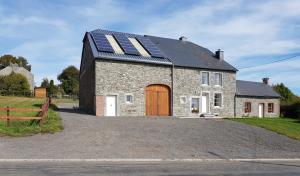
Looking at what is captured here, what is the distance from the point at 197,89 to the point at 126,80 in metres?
7.46

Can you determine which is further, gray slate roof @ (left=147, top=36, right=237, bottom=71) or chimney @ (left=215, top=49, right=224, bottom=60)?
chimney @ (left=215, top=49, right=224, bottom=60)

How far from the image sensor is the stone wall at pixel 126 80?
29281 millimetres

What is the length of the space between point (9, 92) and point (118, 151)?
49610 millimetres

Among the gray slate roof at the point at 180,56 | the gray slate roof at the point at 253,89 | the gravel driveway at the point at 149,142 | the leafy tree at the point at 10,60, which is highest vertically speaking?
the leafy tree at the point at 10,60

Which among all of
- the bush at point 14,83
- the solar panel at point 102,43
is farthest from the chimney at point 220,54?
the bush at point 14,83

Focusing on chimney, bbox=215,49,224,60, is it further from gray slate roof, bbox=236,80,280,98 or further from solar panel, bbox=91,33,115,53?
solar panel, bbox=91,33,115,53

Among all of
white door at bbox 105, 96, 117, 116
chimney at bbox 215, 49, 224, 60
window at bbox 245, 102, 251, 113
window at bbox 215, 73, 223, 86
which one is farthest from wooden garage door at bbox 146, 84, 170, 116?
window at bbox 245, 102, 251, 113

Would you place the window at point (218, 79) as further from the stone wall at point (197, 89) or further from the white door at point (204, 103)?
the white door at point (204, 103)

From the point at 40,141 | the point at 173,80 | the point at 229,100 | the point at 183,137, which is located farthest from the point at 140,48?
the point at 40,141

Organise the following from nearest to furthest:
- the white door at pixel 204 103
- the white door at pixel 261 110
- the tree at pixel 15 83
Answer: the white door at pixel 204 103 < the white door at pixel 261 110 < the tree at pixel 15 83

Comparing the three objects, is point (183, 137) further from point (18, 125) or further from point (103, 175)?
point (103, 175)

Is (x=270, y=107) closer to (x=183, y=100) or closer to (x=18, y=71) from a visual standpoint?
(x=183, y=100)

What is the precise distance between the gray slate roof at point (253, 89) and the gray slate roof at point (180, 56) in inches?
187

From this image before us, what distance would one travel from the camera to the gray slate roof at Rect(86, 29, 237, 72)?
30606 mm
